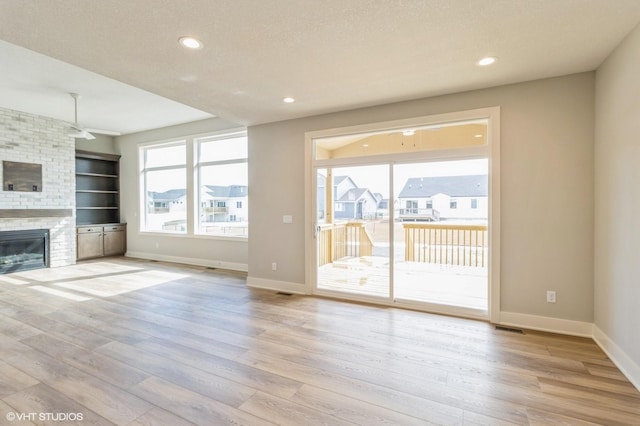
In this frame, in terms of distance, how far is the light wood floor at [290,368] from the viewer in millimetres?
1979

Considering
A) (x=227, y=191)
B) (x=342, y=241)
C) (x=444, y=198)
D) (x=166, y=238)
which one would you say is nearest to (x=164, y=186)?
(x=166, y=238)

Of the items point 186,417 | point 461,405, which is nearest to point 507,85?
point 461,405

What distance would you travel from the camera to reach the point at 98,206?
7.93 m

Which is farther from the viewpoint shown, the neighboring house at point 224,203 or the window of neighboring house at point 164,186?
the window of neighboring house at point 164,186

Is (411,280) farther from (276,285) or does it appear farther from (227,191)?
(227,191)

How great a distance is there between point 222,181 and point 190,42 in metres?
4.18

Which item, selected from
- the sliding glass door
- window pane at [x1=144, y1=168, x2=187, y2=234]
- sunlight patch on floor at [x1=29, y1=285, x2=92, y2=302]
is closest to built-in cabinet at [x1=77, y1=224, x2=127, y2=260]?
window pane at [x1=144, y1=168, x2=187, y2=234]

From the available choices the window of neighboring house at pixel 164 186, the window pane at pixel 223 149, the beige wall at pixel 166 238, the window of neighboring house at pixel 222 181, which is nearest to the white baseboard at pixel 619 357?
the beige wall at pixel 166 238

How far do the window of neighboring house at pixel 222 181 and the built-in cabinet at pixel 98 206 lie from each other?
9.07 ft

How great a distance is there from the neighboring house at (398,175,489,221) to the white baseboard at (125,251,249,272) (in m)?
3.51

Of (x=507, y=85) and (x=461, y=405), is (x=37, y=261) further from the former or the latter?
(x=507, y=85)

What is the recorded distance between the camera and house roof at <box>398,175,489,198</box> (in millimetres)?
3629

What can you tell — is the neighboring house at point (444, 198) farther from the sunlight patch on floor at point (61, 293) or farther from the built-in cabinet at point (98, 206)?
the built-in cabinet at point (98, 206)

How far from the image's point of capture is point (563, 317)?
3193 millimetres
